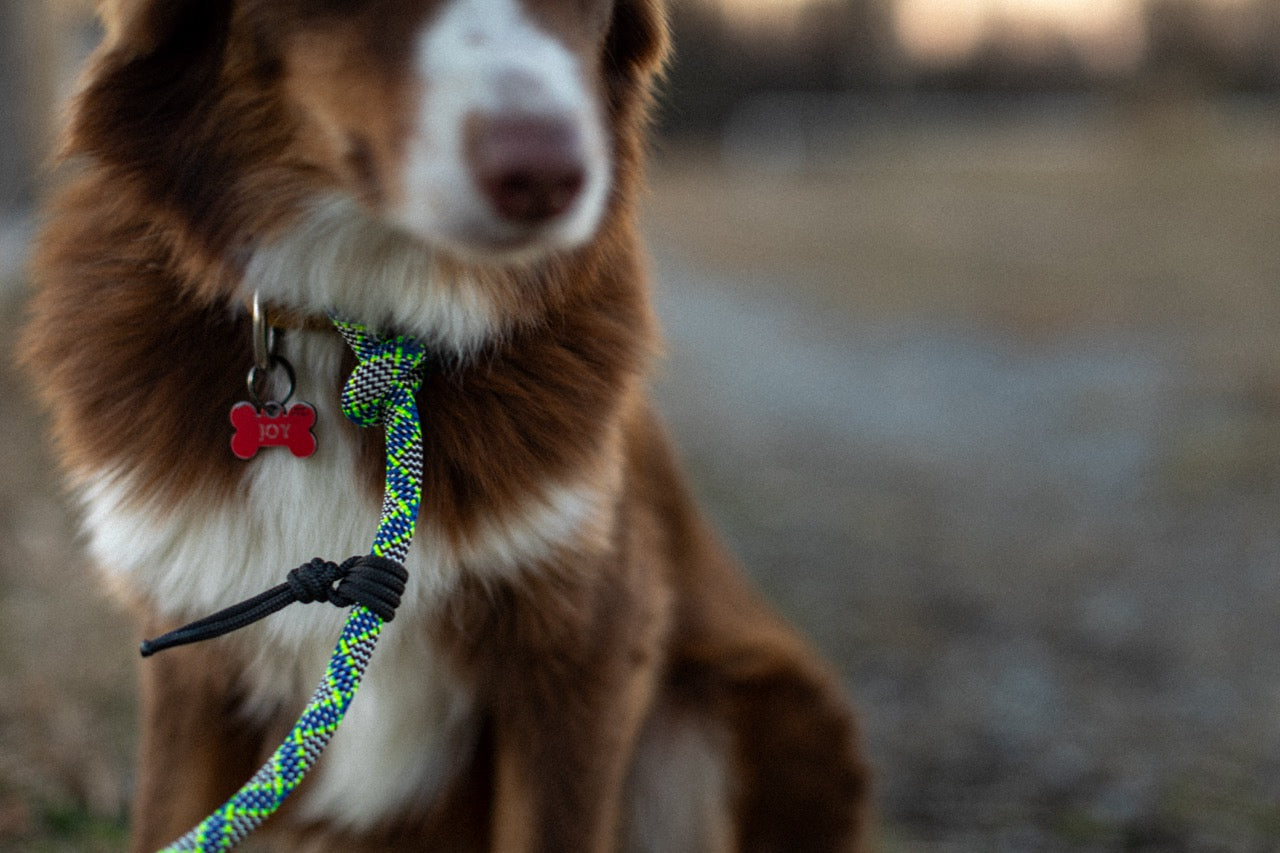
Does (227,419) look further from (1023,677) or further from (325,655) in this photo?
(1023,677)

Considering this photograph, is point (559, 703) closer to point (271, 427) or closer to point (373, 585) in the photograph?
point (373, 585)

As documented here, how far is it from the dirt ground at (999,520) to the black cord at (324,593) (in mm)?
1022

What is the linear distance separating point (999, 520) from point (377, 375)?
416 cm

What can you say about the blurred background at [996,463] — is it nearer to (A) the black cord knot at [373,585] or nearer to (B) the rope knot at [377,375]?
(B) the rope knot at [377,375]

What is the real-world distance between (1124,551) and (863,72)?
18.2m

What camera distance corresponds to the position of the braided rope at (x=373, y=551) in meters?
1.41

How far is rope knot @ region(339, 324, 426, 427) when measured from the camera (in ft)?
5.40

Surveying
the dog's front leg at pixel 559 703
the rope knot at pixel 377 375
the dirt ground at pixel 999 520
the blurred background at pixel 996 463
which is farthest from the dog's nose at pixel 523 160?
the dirt ground at pixel 999 520

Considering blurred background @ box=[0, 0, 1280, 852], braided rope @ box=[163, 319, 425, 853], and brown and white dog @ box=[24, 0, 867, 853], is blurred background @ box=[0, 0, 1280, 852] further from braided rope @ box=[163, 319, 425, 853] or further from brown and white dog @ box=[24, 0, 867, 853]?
braided rope @ box=[163, 319, 425, 853]

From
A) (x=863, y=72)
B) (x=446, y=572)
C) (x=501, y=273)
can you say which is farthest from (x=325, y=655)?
(x=863, y=72)

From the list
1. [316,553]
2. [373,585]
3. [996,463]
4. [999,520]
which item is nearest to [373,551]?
[373,585]

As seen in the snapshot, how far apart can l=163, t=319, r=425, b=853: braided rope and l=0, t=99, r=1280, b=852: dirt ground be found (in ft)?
2.72

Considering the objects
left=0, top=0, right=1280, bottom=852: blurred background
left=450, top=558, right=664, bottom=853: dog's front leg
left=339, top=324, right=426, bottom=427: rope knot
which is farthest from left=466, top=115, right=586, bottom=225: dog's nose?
left=0, top=0, right=1280, bottom=852: blurred background

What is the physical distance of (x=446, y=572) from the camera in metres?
1.75
